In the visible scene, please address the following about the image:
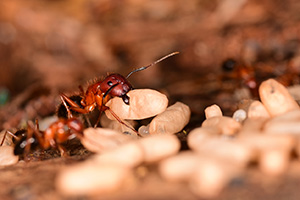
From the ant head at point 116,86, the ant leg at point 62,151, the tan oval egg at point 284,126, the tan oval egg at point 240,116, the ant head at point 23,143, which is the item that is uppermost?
the ant head at point 116,86

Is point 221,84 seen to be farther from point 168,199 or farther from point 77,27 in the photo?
point 77,27

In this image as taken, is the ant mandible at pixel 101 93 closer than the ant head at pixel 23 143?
No

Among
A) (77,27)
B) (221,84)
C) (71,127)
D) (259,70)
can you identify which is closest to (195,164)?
(71,127)

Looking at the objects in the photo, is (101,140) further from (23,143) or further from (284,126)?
(284,126)

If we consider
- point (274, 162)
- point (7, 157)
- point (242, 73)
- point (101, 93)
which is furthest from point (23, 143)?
point (242, 73)

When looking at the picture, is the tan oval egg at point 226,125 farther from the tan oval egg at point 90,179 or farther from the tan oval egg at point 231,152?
the tan oval egg at point 90,179

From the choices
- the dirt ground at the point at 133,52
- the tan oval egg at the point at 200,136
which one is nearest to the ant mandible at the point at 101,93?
the dirt ground at the point at 133,52

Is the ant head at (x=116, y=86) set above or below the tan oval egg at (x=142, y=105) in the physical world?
above
